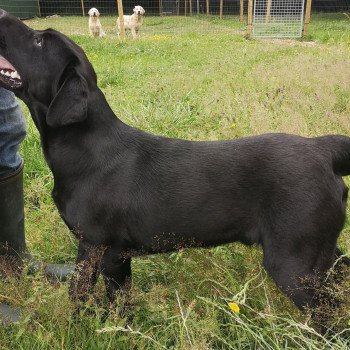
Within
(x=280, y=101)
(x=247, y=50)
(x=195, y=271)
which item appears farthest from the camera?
(x=247, y=50)

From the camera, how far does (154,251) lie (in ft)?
7.93

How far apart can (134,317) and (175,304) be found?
0.21 m

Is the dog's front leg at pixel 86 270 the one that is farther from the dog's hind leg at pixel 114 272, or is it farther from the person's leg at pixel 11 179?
the person's leg at pixel 11 179

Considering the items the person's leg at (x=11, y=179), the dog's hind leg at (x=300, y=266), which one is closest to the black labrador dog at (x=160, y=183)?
the dog's hind leg at (x=300, y=266)

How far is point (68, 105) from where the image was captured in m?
2.12

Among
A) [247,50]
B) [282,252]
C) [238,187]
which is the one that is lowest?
[247,50]

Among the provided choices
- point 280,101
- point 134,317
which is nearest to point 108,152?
point 134,317

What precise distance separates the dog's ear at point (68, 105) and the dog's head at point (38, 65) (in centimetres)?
1

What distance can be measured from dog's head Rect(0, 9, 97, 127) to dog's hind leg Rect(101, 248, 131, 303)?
0.70 metres

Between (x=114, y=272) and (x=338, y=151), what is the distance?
1.22 m

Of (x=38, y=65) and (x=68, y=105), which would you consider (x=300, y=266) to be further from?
(x=38, y=65)

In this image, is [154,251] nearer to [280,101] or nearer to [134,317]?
[134,317]

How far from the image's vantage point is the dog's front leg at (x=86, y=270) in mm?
2168

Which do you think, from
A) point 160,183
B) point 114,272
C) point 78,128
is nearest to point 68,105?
point 78,128
